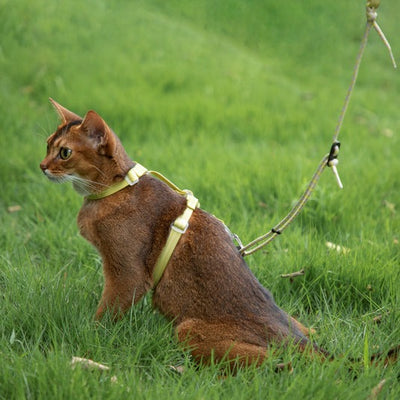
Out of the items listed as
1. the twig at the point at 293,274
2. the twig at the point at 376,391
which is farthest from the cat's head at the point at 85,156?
the twig at the point at 376,391

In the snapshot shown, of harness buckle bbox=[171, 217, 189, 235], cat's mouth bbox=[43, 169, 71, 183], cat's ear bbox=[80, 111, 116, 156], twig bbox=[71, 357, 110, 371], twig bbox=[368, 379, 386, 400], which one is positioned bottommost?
twig bbox=[71, 357, 110, 371]

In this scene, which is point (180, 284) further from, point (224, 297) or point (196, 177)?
point (196, 177)

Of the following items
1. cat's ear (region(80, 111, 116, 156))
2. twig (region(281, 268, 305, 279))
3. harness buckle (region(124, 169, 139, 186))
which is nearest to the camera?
cat's ear (region(80, 111, 116, 156))

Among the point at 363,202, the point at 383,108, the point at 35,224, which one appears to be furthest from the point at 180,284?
the point at 383,108

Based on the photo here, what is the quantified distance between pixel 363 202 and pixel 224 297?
2108 mm

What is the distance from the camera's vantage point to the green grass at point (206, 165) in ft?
7.30

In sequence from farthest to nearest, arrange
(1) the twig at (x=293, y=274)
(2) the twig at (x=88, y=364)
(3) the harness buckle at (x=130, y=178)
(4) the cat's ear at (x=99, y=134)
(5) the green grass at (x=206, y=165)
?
1. (1) the twig at (x=293, y=274)
2. (3) the harness buckle at (x=130, y=178)
3. (4) the cat's ear at (x=99, y=134)
4. (5) the green grass at (x=206, y=165)
5. (2) the twig at (x=88, y=364)

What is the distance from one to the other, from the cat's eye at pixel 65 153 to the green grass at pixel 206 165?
321 mm

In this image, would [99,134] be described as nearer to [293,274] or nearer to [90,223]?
[90,223]

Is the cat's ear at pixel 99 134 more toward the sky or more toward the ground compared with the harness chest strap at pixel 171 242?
more toward the sky

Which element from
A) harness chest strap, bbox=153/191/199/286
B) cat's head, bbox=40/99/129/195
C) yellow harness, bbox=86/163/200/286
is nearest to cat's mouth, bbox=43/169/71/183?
cat's head, bbox=40/99/129/195

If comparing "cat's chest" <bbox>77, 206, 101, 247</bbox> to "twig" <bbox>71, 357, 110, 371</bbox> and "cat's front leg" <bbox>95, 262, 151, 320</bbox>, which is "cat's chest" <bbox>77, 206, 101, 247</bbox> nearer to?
"cat's front leg" <bbox>95, 262, 151, 320</bbox>

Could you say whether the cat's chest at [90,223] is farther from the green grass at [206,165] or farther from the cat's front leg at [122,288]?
the green grass at [206,165]

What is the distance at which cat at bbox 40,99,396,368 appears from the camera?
2.31 metres
